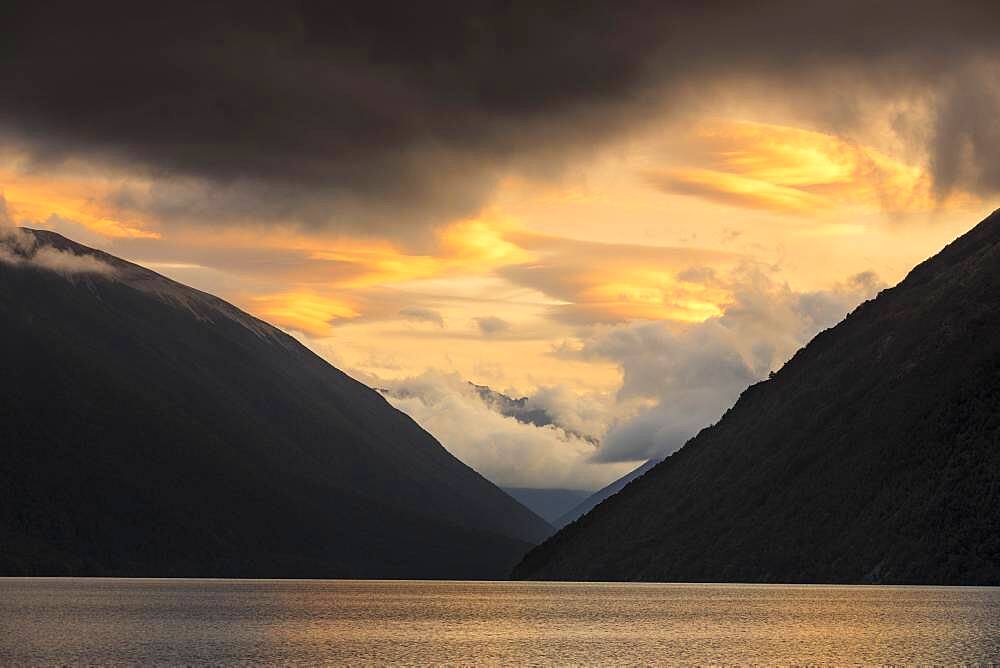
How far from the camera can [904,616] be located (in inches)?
7347

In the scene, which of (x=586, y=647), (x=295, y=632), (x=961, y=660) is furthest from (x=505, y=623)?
(x=961, y=660)

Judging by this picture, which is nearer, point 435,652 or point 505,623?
point 435,652

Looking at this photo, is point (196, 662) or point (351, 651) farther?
point (351, 651)

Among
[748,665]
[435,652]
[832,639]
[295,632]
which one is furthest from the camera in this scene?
[295,632]

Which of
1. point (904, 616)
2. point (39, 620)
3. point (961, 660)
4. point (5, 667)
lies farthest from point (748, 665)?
point (39, 620)

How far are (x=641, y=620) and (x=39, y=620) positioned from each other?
86.2 m

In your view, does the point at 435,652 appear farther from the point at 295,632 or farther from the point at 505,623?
the point at 505,623

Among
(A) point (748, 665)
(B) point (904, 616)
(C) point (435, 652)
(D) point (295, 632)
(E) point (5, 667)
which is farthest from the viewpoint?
(B) point (904, 616)

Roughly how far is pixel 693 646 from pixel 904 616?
56039 mm

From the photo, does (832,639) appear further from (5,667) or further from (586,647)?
(5,667)

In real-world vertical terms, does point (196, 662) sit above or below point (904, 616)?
below

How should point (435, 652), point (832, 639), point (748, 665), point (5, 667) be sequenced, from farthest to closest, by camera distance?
point (832, 639)
point (435, 652)
point (748, 665)
point (5, 667)

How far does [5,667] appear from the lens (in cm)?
11150

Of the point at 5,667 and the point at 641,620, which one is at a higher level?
the point at 641,620
